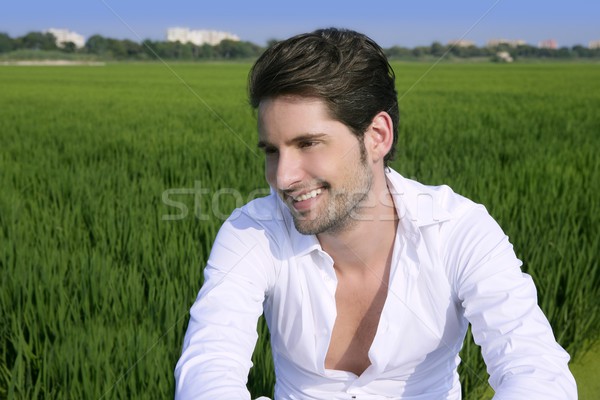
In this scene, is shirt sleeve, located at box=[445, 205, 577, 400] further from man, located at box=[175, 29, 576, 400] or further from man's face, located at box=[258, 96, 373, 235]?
man's face, located at box=[258, 96, 373, 235]

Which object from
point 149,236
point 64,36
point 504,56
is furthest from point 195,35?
point 149,236

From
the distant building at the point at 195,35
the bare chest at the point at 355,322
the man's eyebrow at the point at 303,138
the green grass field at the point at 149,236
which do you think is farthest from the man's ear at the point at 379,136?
the distant building at the point at 195,35

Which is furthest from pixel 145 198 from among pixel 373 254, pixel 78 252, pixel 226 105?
pixel 226 105

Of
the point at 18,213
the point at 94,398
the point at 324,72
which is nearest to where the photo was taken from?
the point at 324,72

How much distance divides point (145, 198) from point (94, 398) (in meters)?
2.06

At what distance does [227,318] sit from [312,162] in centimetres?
33

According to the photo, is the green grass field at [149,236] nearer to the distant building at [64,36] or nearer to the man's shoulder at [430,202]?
the man's shoulder at [430,202]

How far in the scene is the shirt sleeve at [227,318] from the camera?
3.80 ft

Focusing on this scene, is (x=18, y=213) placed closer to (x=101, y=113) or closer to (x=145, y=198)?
(x=145, y=198)

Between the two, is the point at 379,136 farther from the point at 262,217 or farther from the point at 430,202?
the point at 262,217

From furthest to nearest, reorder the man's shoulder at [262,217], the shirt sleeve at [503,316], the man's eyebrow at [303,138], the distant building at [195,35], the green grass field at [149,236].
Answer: the distant building at [195,35], the green grass field at [149,236], the man's shoulder at [262,217], the man's eyebrow at [303,138], the shirt sleeve at [503,316]

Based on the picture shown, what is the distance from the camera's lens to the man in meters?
1.24

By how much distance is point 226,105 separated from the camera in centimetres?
1102

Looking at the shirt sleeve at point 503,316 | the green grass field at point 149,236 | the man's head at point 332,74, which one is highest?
A: the man's head at point 332,74
